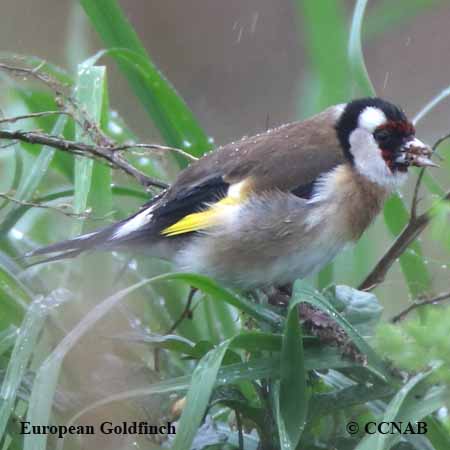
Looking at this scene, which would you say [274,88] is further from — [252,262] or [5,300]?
[5,300]

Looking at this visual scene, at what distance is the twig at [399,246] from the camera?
8.80 ft

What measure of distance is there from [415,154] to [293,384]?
0.97 metres

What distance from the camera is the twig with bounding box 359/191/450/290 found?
8.80ft

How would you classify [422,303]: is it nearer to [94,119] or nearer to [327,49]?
[94,119]

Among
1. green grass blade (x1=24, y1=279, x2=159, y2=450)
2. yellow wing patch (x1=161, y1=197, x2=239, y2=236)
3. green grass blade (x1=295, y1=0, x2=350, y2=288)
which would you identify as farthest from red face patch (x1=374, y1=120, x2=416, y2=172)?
green grass blade (x1=24, y1=279, x2=159, y2=450)

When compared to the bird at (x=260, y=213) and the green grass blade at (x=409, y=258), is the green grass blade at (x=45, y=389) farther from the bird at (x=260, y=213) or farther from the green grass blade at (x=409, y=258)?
the green grass blade at (x=409, y=258)

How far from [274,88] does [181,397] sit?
3.98 m

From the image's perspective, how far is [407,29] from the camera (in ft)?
20.5

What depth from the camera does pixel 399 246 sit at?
272cm

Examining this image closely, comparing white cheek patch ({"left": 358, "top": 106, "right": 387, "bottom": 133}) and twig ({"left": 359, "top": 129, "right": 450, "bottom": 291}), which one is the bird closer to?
white cheek patch ({"left": 358, "top": 106, "right": 387, "bottom": 133})

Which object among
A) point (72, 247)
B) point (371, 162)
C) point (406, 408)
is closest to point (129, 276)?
point (72, 247)

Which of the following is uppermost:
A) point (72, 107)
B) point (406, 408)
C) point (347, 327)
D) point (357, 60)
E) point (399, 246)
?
point (357, 60)

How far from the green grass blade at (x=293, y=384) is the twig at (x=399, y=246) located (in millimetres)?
547

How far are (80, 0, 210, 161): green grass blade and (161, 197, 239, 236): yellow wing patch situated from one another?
30cm
